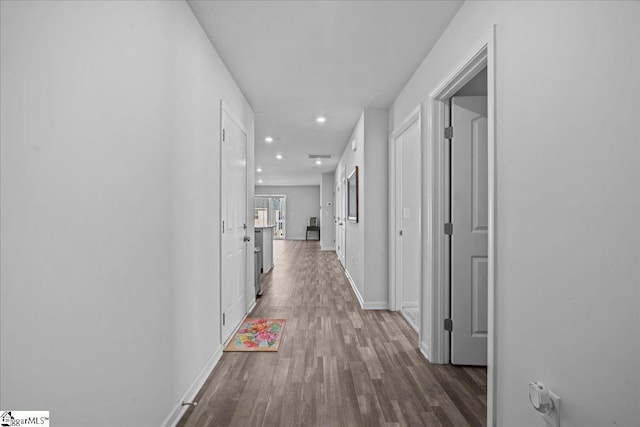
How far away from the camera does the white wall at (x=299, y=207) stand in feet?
50.2

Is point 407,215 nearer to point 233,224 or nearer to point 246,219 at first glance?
point 246,219

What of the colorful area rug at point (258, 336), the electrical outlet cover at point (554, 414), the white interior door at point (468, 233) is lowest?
the colorful area rug at point (258, 336)

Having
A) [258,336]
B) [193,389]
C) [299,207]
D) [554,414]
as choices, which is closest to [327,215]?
[299,207]

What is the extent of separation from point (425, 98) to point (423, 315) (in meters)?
1.84

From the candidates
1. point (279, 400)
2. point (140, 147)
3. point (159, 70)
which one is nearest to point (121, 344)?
point (140, 147)

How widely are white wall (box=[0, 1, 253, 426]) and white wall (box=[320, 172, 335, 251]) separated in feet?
30.8

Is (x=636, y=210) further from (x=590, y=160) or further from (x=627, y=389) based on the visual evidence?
Answer: (x=627, y=389)

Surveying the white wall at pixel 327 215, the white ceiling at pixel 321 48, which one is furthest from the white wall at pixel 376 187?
the white wall at pixel 327 215

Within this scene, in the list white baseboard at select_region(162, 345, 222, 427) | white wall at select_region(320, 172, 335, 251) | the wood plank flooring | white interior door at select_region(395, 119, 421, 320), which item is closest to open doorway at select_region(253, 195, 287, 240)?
white wall at select_region(320, 172, 335, 251)

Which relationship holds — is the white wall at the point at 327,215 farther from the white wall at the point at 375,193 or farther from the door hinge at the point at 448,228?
the door hinge at the point at 448,228

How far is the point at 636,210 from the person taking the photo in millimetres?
1022

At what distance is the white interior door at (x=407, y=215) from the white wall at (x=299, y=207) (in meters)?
11.2

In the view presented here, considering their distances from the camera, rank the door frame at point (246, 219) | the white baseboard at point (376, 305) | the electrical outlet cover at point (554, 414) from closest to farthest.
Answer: the electrical outlet cover at point (554, 414)
the door frame at point (246, 219)
the white baseboard at point (376, 305)

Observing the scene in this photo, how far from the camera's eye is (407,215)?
4020 mm
